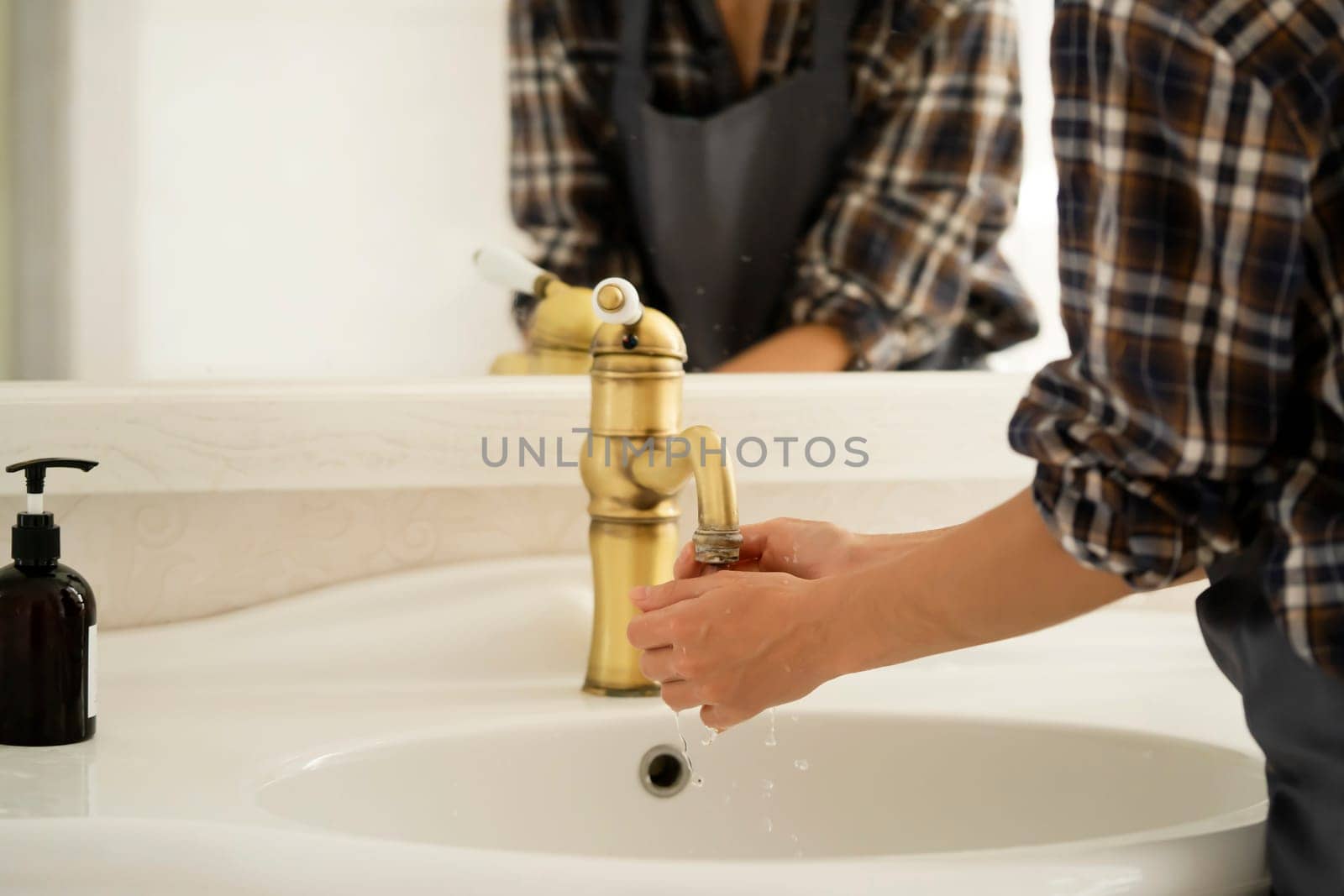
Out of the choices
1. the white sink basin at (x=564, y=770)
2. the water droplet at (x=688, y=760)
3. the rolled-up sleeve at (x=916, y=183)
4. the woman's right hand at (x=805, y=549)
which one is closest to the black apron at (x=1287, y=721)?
the white sink basin at (x=564, y=770)

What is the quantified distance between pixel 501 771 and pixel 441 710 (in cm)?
5

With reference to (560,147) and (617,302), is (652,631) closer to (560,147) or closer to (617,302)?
(617,302)

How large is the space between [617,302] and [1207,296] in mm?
322

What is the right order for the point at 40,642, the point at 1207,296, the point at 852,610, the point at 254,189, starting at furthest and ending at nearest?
1. the point at 254,189
2. the point at 40,642
3. the point at 852,610
4. the point at 1207,296

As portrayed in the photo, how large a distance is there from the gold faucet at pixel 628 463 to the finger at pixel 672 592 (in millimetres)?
90

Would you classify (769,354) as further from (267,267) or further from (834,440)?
(267,267)

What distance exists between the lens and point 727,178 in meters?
0.78

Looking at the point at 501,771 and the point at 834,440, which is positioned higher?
the point at 834,440

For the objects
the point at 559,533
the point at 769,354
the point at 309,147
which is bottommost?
the point at 559,533

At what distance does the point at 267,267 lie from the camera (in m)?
0.74

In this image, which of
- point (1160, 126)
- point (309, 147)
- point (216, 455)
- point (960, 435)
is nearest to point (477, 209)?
point (309, 147)

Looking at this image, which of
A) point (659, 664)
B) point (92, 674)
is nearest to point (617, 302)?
point (659, 664)

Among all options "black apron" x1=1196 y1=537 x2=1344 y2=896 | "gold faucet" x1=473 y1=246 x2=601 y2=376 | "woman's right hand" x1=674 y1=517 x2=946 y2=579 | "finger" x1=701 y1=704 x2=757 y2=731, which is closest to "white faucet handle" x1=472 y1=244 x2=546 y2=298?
"gold faucet" x1=473 y1=246 x2=601 y2=376

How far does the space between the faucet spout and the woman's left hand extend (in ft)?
0.15
